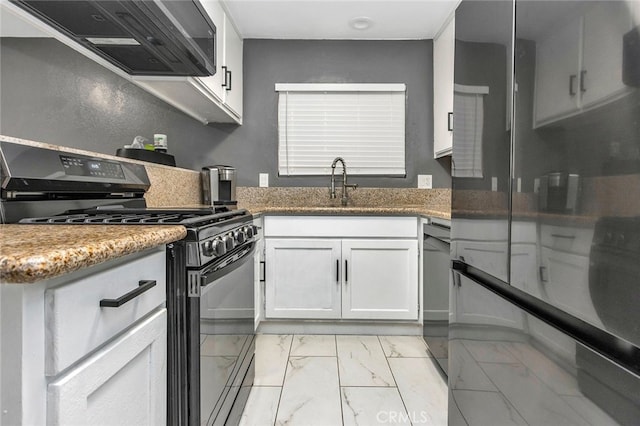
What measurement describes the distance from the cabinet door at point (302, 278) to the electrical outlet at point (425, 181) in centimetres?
103

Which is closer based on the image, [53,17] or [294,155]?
[53,17]

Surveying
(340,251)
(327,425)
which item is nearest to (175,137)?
(340,251)

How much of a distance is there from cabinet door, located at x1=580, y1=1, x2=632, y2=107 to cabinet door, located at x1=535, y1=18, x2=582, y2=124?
21 millimetres

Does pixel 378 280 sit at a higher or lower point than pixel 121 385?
lower

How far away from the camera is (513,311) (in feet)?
2.83

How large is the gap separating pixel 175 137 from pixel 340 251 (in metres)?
1.68

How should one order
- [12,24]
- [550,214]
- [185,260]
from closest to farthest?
[550,214] → [185,260] → [12,24]

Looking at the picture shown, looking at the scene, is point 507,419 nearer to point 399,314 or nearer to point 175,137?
point 399,314

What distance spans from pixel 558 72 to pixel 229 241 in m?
1.00

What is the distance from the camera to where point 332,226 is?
2498 millimetres

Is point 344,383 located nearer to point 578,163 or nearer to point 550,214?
point 550,214

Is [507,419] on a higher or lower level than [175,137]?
lower

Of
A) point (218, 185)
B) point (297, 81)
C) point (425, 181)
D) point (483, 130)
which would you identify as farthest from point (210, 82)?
point (425, 181)

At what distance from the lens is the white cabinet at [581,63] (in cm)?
58
